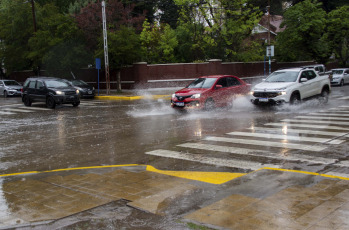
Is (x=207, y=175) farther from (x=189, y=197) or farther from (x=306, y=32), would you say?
(x=306, y=32)

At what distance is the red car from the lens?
15633mm

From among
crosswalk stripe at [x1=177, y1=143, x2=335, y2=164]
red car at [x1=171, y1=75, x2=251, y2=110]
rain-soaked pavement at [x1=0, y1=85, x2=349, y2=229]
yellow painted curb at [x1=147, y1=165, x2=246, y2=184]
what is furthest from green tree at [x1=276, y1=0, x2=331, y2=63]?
yellow painted curb at [x1=147, y1=165, x2=246, y2=184]

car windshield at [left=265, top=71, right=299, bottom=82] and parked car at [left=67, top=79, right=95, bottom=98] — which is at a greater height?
car windshield at [left=265, top=71, right=299, bottom=82]

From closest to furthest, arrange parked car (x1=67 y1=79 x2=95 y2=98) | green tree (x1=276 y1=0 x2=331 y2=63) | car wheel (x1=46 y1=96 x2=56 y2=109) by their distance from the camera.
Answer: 1. car wheel (x1=46 y1=96 x2=56 y2=109)
2. parked car (x1=67 y1=79 x2=95 y2=98)
3. green tree (x1=276 y1=0 x2=331 y2=63)

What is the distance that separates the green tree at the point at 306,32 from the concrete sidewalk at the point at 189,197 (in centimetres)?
3149

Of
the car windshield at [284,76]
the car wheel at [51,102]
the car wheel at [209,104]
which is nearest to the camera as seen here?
the car wheel at [209,104]

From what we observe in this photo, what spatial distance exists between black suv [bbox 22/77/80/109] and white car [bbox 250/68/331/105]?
10.3m

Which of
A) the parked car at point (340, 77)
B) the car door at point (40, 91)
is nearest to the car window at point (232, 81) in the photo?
the car door at point (40, 91)

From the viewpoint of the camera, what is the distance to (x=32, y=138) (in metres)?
11.3

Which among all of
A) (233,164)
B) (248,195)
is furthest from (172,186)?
(233,164)

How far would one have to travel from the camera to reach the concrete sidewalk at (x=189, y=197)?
15.3 feet

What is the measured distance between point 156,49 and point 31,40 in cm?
1139

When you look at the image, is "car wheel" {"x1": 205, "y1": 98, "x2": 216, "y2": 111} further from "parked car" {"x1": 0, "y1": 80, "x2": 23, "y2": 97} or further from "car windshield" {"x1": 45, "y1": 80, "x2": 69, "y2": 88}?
"parked car" {"x1": 0, "y1": 80, "x2": 23, "y2": 97}

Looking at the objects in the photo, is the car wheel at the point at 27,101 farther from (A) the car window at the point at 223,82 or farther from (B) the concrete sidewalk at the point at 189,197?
(B) the concrete sidewalk at the point at 189,197
